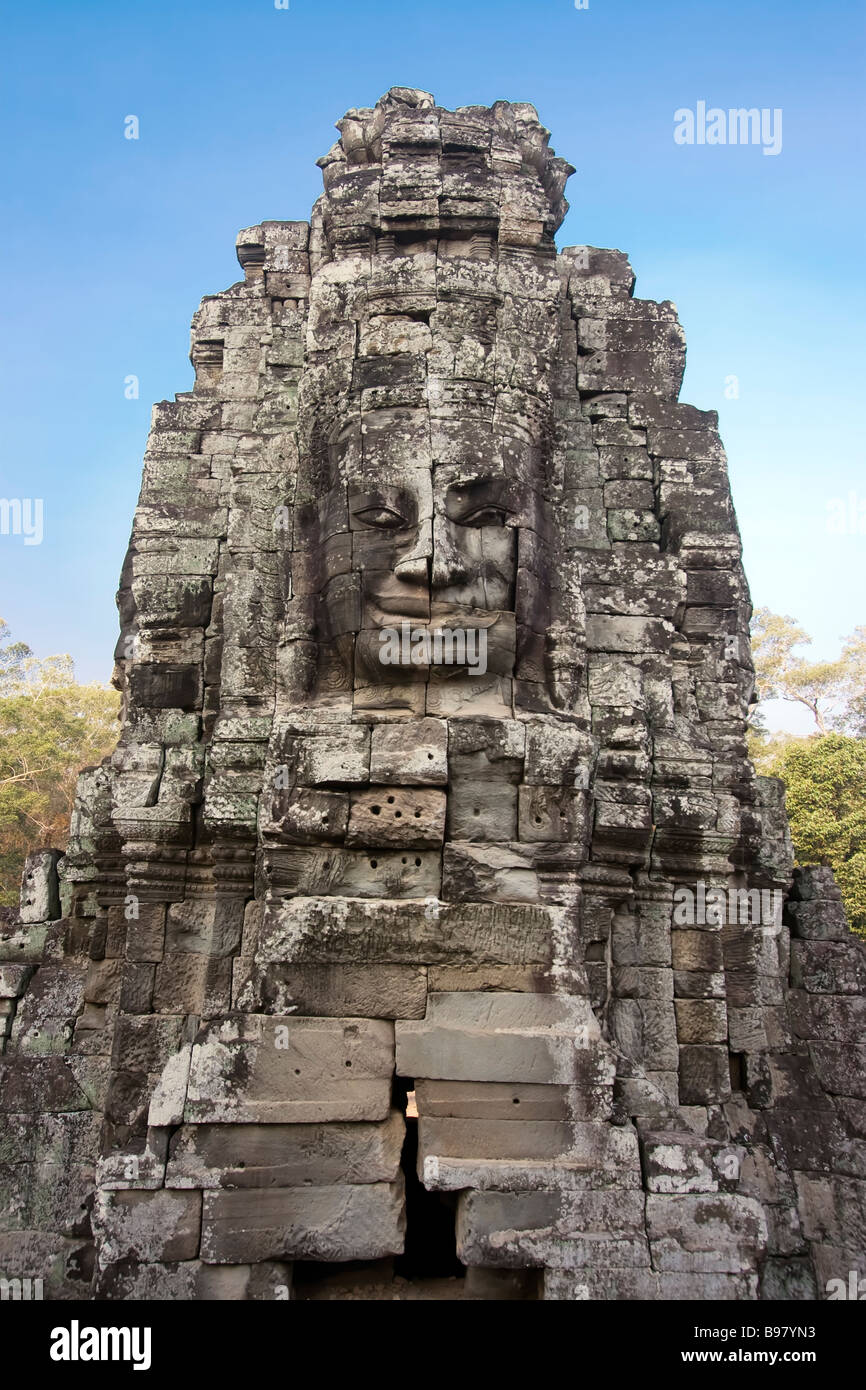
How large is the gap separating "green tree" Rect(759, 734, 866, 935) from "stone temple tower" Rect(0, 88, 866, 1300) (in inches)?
409

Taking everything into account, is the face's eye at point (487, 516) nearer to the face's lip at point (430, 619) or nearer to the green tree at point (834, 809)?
the face's lip at point (430, 619)

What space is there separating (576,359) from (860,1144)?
5.64 metres

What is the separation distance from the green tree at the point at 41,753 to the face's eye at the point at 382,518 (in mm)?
17828

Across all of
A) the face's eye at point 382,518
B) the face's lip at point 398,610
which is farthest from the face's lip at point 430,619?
the face's eye at point 382,518

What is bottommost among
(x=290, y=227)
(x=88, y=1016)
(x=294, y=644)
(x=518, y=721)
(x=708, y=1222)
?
(x=708, y=1222)

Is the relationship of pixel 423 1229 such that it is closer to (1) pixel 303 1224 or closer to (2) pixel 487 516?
(1) pixel 303 1224

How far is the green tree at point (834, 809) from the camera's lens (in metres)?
16.3

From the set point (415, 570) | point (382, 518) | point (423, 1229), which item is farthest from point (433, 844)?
point (423, 1229)

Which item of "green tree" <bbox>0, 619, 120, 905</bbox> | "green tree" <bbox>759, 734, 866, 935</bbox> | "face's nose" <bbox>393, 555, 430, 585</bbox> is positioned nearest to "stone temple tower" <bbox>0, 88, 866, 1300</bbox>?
"face's nose" <bbox>393, 555, 430, 585</bbox>

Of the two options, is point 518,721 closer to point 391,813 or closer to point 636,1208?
point 391,813

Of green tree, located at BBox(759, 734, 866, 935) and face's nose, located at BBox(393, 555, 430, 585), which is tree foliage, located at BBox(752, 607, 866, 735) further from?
face's nose, located at BBox(393, 555, 430, 585)

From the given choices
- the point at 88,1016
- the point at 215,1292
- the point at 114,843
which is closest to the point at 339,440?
the point at 114,843

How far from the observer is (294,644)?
5812 mm

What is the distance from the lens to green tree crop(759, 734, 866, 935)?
16.3 metres
